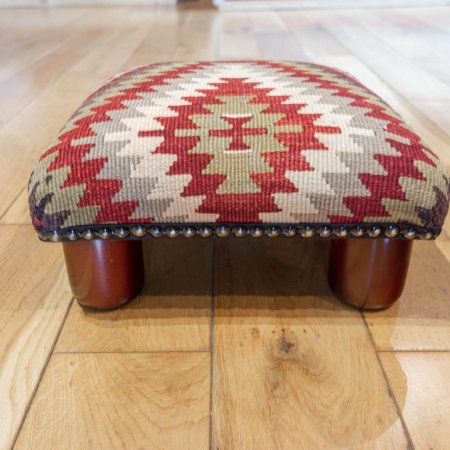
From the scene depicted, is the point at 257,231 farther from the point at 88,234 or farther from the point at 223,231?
the point at 88,234

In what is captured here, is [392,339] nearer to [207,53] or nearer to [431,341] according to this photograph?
[431,341]

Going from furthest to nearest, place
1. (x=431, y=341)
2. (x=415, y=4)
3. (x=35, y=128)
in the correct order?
(x=415, y=4) < (x=35, y=128) < (x=431, y=341)

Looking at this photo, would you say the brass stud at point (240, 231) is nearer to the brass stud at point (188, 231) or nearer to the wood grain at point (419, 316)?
the brass stud at point (188, 231)

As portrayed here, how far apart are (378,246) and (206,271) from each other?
0.72ft

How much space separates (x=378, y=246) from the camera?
0.54 metres

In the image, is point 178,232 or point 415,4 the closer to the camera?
point 178,232

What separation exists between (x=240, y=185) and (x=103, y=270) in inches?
6.9

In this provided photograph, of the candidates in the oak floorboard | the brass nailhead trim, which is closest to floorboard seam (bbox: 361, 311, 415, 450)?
the brass nailhead trim

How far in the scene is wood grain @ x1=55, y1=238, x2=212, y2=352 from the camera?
0.56 metres

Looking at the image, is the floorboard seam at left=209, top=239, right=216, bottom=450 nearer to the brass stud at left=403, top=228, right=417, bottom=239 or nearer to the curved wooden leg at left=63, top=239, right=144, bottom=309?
the curved wooden leg at left=63, top=239, right=144, bottom=309

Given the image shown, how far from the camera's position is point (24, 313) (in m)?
0.61

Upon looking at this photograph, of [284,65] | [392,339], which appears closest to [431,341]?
[392,339]

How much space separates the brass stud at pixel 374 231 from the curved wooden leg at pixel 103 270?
242mm

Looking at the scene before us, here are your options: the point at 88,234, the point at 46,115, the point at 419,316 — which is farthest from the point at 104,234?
the point at 46,115
